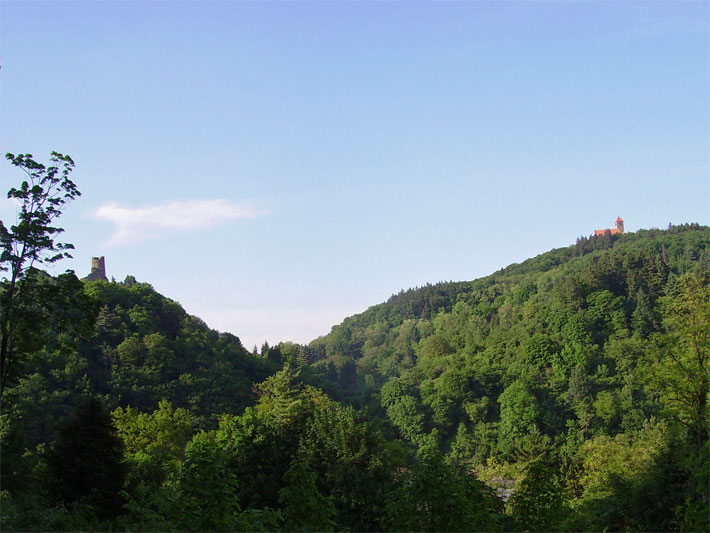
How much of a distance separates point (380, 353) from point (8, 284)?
150 metres

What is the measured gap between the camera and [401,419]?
86625 mm

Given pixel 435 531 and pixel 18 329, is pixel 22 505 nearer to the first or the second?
pixel 18 329

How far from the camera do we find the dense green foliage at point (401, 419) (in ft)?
50.2

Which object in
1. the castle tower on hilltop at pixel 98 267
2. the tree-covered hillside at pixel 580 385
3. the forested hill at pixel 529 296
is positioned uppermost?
the castle tower on hilltop at pixel 98 267

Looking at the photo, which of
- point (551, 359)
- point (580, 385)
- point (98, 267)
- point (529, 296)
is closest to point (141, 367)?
point (98, 267)

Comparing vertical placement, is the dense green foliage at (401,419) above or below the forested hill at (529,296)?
below

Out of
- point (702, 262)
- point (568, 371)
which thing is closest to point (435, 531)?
point (568, 371)

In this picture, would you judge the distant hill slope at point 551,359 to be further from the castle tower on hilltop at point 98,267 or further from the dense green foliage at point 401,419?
the castle tower on hilltop at point 98,267

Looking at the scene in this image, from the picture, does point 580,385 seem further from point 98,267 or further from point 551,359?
point 98,267

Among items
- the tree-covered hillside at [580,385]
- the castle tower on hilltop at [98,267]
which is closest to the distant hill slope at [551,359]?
the tree-covered hillside at [580,385]

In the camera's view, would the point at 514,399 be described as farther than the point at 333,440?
Yes

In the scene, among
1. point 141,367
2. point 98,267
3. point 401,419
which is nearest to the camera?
point 141,367

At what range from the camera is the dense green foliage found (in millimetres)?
15312

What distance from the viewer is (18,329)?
15781 mm
